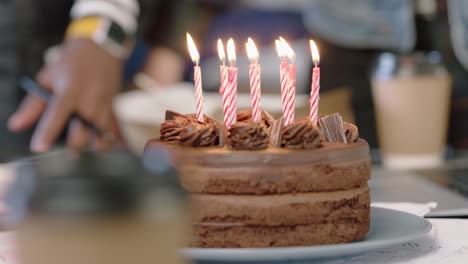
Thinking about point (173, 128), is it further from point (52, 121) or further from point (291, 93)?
point (52, 121)

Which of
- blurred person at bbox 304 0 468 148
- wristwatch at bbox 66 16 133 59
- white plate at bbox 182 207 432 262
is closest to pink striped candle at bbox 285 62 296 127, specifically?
white plate at bbox 182 207 432 262

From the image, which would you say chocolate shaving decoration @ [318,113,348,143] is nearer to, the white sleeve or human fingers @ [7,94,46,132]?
human fingers @ [7,94,46,132]

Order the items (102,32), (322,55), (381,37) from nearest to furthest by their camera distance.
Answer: (102,32) < (381,37) < (322,55)

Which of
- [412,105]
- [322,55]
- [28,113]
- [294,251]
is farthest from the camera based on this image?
[322,55]

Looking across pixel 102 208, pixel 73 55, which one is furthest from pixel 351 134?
pixel 73 55

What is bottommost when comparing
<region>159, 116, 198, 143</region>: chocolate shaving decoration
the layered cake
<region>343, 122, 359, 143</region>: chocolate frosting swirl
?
the layered cake

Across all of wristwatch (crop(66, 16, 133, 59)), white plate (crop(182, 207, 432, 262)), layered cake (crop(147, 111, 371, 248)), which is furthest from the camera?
wristwatch (crop(66, 16, 133, 59))
